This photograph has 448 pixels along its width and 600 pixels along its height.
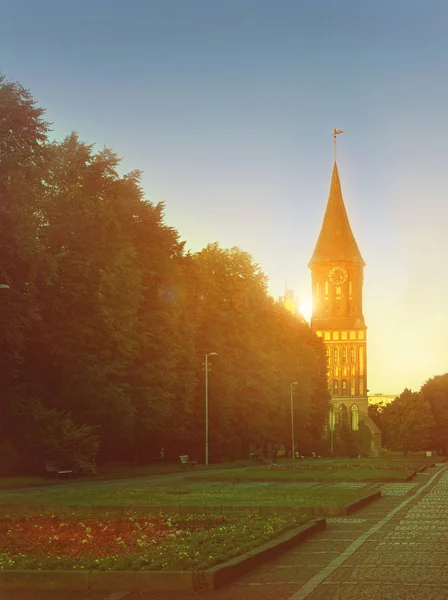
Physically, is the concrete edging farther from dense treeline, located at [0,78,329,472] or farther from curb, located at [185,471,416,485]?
dense treeline, located at [0,78,329,472]

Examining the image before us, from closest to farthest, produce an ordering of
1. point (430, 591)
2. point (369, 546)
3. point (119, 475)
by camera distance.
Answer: point (430, 591) → point (369, 546) → point (119, 475)

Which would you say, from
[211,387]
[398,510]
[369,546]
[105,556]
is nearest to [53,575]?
[105,556]

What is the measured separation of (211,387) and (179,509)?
45.1 m

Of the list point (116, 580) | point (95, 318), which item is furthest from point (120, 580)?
point (95, 318)

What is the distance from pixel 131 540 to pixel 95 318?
3071cm

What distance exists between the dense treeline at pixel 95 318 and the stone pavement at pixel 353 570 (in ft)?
75.0

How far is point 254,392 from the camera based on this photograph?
2808 inches

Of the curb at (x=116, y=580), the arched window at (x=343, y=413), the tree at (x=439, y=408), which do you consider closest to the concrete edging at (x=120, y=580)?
the curb at (x=116, y=580)

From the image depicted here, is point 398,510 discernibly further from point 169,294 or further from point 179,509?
point 169,294

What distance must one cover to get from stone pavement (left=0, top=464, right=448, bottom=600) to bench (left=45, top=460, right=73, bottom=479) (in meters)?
22.0

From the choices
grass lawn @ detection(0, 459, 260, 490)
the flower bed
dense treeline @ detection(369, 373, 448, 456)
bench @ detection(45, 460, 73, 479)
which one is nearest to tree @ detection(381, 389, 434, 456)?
dense treeline @ detection(369, 373, 448, 456)

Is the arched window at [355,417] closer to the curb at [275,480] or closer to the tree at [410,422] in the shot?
the tree at [410,422]

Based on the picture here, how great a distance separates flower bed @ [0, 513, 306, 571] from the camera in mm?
11461

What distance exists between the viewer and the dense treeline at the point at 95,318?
39719 millimetres
